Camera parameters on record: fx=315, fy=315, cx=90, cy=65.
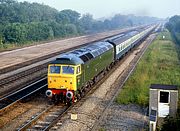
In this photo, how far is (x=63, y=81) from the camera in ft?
57.1

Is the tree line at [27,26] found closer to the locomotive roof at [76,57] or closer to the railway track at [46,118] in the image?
the locomotive roof at [76,57]

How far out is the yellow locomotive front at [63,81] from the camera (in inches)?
681

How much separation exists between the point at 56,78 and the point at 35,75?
1007 centimetres

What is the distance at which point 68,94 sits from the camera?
56.2ft

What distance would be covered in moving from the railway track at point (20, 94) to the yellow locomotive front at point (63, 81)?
96.9 inches

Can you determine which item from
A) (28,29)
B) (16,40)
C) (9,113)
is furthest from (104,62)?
(28,29)

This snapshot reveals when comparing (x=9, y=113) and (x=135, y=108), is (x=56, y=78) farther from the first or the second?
(x=135, y=108)

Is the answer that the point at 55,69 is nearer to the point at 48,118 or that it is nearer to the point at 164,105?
the point at 48,118

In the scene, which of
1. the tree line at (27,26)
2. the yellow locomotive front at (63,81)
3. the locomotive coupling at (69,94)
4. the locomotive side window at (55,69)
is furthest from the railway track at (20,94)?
the tree line at (27,26)

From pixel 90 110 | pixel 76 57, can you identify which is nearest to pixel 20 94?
pixel 76 57

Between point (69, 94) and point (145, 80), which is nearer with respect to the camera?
point (69, 94)

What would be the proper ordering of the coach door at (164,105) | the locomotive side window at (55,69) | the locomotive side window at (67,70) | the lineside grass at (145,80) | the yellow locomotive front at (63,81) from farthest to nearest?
the lineside grass at (145,80) → the locomotive side window at (55,69) → the locomotive side window at (67,70) → the yellow locomotive front at (63,81) → the coach door at (164,105)

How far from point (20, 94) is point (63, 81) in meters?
4.37

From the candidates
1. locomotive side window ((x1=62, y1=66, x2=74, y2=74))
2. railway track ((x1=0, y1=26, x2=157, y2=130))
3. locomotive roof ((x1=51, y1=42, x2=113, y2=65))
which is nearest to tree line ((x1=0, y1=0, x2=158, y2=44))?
locomotive roof ((x1=51, y1=42, x2=113, y2=65))
